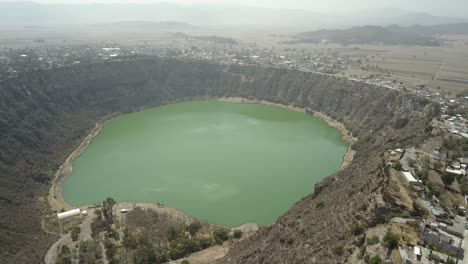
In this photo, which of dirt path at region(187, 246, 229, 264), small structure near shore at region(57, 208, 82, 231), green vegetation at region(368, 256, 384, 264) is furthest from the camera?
small structure near shore at region(57, 208, 82, 231)

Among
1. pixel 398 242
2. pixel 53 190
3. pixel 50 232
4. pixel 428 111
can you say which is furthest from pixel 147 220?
pixel 428 111

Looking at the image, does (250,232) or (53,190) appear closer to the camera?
(250,232)

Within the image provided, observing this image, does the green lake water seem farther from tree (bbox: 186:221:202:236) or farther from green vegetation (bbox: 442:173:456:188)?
green vegetation (bbox: 442:173:456:188)

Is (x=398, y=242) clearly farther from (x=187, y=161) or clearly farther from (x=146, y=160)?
(x=146, y=160)

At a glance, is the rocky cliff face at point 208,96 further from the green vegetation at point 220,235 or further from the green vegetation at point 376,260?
the green vegetation at point 220,235

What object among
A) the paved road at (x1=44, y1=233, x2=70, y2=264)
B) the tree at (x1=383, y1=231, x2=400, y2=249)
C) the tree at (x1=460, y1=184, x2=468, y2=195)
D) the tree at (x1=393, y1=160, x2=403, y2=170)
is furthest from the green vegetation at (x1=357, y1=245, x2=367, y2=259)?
the paved road at (x1=44, y1=233, x2=70, y2=264)

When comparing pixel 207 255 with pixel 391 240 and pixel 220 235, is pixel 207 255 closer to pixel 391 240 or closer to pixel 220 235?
pixel 220 235

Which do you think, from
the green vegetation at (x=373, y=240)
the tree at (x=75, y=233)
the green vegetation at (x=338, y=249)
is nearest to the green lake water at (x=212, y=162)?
the tree at (x=75, y=233)
